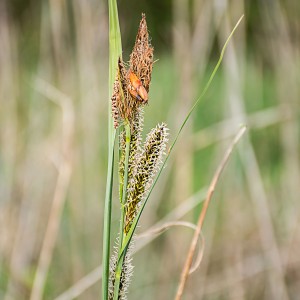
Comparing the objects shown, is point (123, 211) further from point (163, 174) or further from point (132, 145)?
point (163, 174)

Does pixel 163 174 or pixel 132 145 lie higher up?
pixel 163 174

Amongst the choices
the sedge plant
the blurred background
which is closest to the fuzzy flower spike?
the sedge plant

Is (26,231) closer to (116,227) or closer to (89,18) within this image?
(116,227)

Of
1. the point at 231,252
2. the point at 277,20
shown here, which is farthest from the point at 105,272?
the point at 231,252

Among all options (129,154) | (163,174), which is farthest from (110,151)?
(163,174)

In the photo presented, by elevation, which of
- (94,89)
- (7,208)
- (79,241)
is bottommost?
(79,241)

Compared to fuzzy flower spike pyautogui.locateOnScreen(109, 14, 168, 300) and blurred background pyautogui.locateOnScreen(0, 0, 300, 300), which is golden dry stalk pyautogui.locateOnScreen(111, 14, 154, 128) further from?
blurred background pyautogui.locateOnScreen(0, 0, 300, 300)

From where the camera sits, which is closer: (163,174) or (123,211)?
(123,211)

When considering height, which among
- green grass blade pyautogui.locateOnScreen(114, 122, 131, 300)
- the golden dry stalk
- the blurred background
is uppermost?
the blurred background
